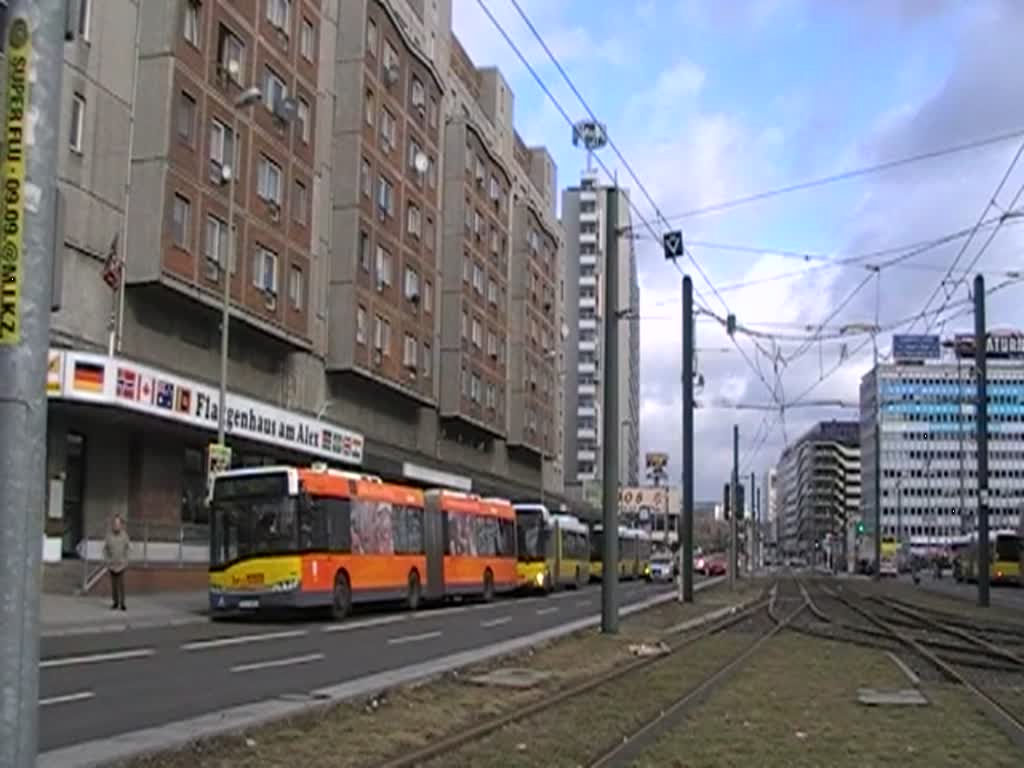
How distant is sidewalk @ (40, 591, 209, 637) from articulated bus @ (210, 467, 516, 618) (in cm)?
125

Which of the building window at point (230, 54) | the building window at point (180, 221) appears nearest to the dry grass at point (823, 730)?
the building window at point (180, 221)

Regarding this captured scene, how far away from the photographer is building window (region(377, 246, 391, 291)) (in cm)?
5466

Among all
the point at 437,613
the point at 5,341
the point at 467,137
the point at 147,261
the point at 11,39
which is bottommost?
the point at 437,613

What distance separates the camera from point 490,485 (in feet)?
240

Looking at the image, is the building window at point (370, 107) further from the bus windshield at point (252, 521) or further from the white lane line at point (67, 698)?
the white lane line at point (67, 698)

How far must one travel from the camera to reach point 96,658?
57.4 feet

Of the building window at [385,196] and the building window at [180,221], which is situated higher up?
the building window at [385,196]

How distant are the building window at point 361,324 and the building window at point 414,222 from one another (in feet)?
25.8

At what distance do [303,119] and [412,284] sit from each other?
48.1 ft

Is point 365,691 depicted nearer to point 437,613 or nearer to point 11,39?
point 11,39

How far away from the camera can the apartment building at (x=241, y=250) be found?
33.7 m

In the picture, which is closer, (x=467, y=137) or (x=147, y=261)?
(x=147, y=261)

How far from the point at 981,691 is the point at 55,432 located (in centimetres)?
2467

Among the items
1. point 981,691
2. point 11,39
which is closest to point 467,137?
point 981,691
